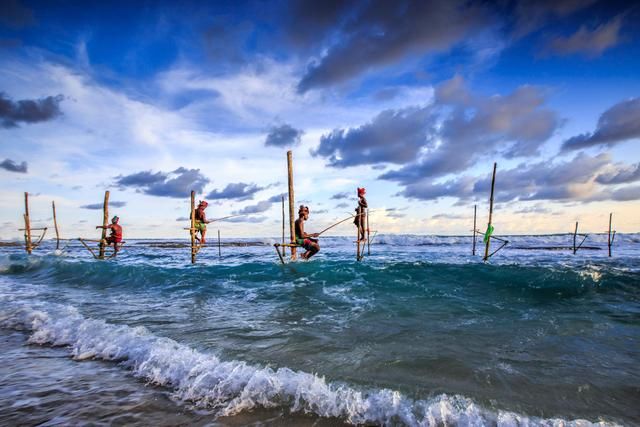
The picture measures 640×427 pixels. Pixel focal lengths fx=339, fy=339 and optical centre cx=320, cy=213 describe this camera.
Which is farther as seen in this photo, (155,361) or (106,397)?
(155,361)

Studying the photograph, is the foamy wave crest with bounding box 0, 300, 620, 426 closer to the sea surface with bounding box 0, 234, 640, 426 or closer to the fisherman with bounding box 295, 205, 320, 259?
the sea surface with bounding box 0, 234, 640, 426

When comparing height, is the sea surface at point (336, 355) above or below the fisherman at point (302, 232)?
below

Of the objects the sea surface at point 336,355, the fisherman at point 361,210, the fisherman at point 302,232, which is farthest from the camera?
the fisherman at point 361,210

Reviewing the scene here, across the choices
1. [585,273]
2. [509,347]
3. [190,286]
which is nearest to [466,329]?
[509,347]

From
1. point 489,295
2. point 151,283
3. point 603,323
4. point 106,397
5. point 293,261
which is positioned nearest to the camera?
point 106,397

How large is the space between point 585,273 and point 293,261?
36.5 feet

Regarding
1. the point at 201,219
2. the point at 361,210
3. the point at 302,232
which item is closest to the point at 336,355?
the point at 302,232

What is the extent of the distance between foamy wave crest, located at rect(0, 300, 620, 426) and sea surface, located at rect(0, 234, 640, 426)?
2cm

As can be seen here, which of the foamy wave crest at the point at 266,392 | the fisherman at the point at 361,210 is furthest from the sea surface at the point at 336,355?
the fisherman at the point at 361,210

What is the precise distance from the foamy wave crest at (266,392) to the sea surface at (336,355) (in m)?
0.02

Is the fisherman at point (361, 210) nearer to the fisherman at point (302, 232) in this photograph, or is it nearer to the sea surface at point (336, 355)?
the fisherman at point (302, 232)

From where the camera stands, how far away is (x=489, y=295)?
365 inches

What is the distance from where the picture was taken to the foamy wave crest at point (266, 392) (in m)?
3.23

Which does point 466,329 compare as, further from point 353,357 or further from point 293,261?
point 293,261
